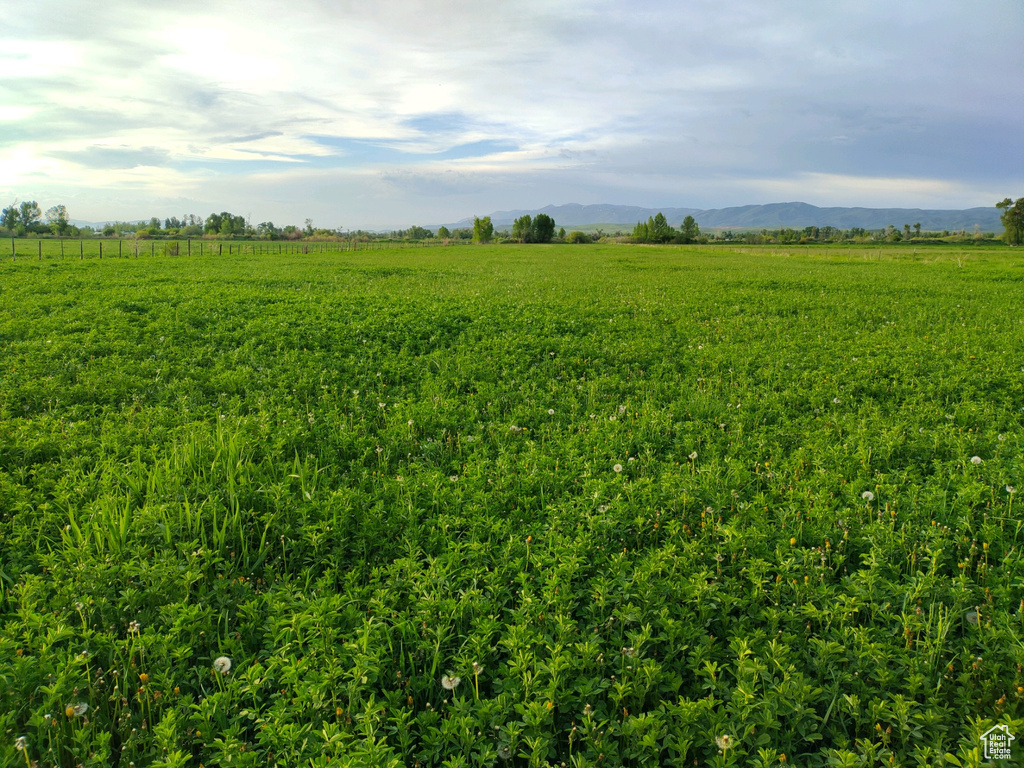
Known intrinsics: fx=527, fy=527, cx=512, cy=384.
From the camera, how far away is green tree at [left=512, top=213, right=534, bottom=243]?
125 metres

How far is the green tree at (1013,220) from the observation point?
99.6 m

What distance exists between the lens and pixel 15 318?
1097cm

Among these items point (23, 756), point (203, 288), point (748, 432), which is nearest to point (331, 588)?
point (23, 756)

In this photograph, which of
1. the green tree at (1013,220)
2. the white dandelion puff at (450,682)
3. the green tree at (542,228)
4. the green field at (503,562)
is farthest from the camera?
the green tree at (542,228)

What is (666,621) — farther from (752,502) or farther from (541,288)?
(541,288)

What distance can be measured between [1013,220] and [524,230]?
97.1 meters

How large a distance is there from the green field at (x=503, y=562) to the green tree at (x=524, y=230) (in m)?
120

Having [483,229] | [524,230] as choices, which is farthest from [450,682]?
[483,229]

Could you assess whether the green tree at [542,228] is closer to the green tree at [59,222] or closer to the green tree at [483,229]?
the green tree at [483,229]

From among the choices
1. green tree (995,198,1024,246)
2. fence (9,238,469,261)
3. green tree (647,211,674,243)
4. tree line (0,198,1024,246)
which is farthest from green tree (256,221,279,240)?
green tree (995,198,1024,246)

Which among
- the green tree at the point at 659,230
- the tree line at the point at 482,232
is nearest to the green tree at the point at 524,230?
the tree line at the point at 482,232

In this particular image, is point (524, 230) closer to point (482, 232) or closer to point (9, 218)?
point (482, 232)

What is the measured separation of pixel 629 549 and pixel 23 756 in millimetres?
3655

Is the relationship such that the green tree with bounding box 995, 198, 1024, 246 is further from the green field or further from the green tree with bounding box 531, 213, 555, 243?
the green field
